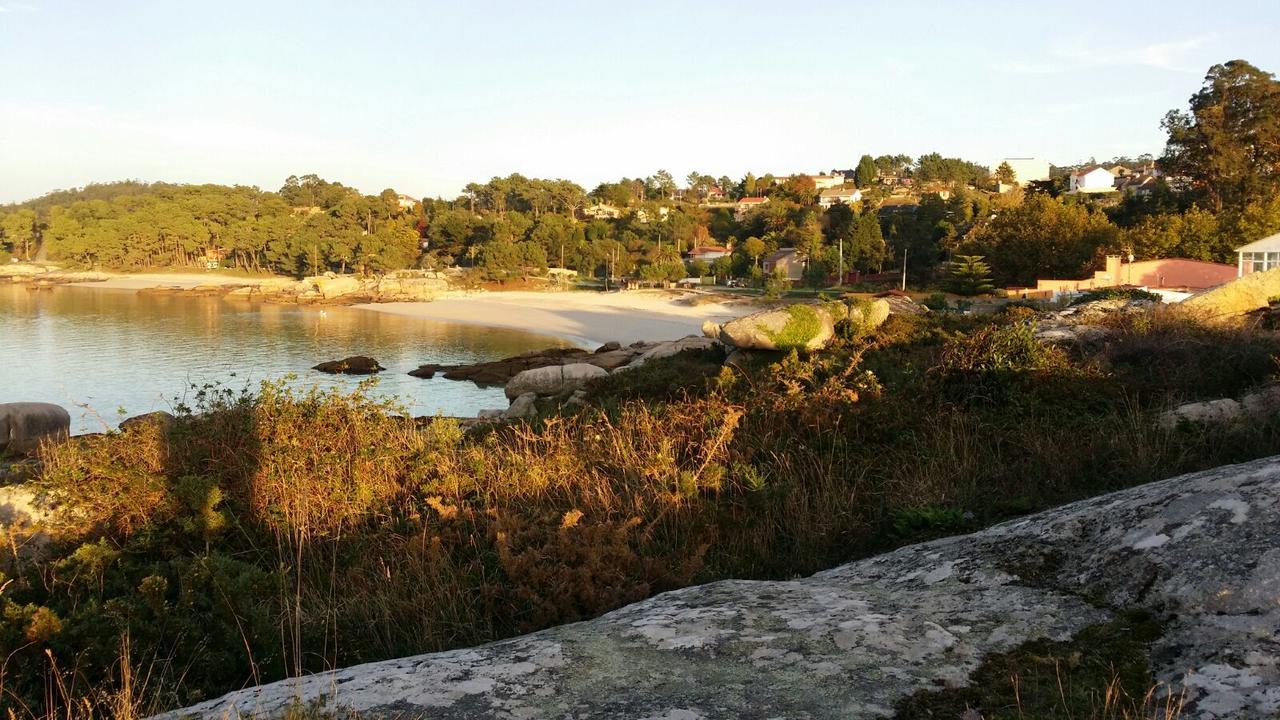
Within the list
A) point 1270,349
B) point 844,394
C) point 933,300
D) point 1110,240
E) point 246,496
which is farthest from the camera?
point 1110,240

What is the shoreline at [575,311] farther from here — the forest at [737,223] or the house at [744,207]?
the house at [744,207]

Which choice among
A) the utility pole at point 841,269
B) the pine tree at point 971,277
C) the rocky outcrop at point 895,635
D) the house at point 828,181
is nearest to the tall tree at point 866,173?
the house at point 828,181

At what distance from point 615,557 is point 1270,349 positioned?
8.66m

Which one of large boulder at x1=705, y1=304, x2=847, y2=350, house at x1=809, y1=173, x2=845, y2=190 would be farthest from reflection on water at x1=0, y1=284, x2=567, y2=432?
house at x1=809, y1=173, x2=845, y2=190

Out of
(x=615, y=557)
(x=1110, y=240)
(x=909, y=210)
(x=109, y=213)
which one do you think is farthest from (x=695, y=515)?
(x=109, y=213)

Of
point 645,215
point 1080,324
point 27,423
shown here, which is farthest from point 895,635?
point 645,215

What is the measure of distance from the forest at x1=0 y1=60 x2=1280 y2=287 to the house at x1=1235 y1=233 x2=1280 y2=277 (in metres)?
12.2

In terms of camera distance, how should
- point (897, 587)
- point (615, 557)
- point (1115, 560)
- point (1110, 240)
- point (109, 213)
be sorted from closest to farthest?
point (1115, 560) < point (897, 587) < point (615, 557) < point (1110, 240) < point (109, 213)

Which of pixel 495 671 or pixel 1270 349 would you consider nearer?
pixel 495 671

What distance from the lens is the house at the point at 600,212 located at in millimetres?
130000

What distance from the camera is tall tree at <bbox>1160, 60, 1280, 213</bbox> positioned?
183ft

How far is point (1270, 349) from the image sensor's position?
8852 millimetres

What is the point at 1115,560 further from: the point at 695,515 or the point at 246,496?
the point at 246,496

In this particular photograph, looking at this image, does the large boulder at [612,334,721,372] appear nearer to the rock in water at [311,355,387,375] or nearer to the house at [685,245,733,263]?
the rock in water at [311,355,387,375]
